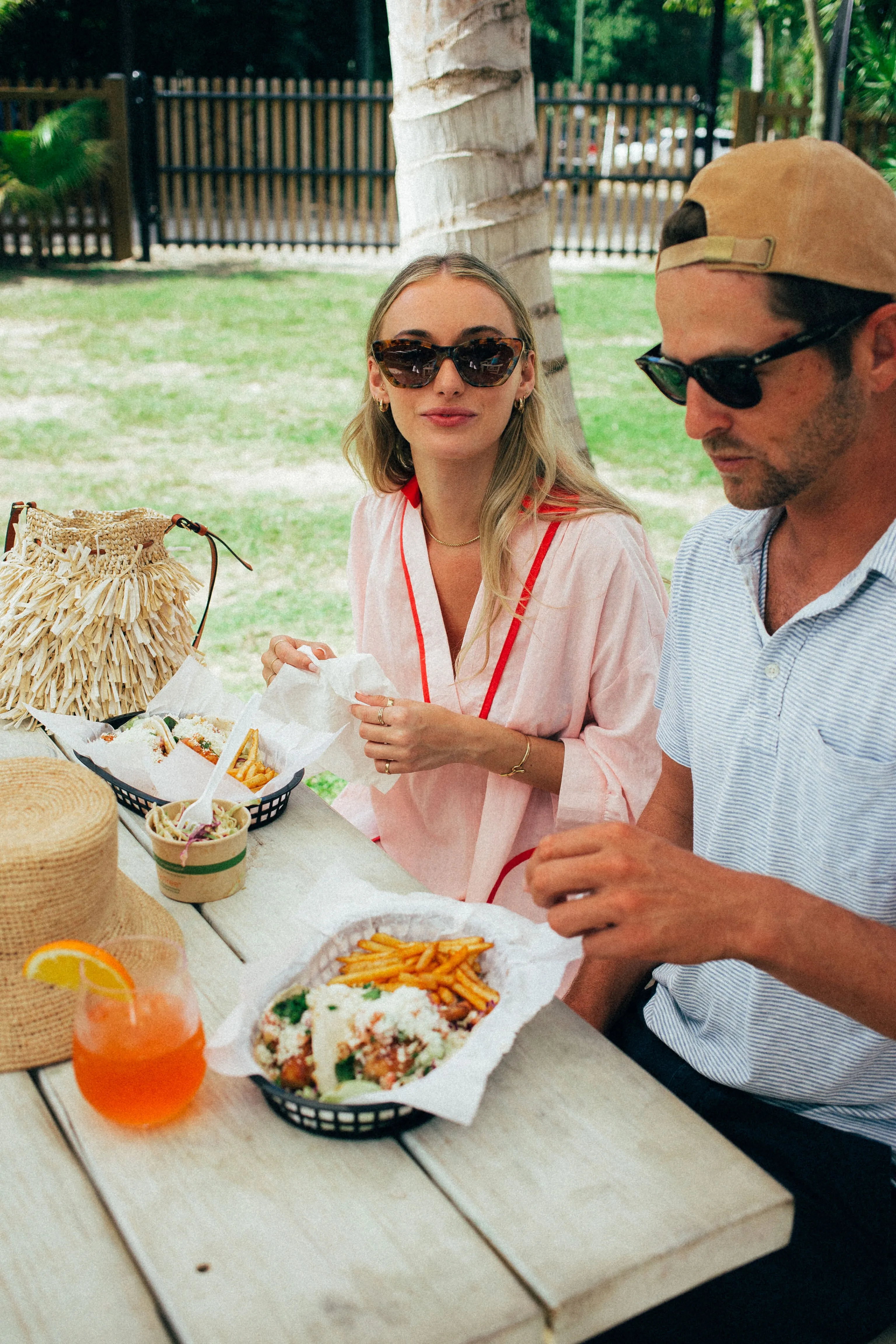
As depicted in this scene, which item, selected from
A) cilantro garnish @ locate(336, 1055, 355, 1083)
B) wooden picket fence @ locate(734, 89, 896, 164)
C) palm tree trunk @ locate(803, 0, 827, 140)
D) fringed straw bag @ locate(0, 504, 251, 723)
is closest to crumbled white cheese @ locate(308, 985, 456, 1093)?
cilantro garnish @ locate(336, 1055, 355, 1083)

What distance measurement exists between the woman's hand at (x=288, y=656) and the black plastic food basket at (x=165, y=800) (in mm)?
243

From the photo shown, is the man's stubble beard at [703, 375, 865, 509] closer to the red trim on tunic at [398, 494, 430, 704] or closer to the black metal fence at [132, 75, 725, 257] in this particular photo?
the red trim on tunic at [398, 494, 430, 704]

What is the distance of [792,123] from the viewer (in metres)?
13.9

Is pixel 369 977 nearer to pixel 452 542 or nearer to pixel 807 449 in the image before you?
pixel 807 449

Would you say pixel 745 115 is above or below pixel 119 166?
above

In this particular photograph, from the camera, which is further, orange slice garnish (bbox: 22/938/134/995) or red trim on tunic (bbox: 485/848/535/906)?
red trim on tunic (bbox: 485/848/535/906)

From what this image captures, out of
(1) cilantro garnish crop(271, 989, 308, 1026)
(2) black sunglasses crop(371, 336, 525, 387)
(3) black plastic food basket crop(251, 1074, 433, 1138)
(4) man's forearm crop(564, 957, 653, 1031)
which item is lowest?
(4) man's forearm crop(564, 957, 653, 1031)

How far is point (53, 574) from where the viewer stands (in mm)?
2408

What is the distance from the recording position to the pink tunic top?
8.14ft

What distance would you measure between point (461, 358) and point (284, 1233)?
5.71 ft

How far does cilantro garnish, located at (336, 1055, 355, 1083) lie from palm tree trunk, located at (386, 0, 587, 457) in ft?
9.11

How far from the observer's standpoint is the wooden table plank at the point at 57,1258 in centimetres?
114

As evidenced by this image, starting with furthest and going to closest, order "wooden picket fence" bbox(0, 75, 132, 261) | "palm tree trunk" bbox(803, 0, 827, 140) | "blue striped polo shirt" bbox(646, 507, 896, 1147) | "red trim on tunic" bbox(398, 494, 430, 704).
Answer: "wooden picket fence" bbox(0, 75, 132, 261) → "palm tree trunk" bbox(803, 0, 827, 140) → "red trim on tunic" bbox(398, 494, 430, 704) → "blue striped polo shirt" bbox(646, 507, 896, 1147)

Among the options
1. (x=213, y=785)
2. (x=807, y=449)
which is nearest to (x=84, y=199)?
(x=213, y=785)
